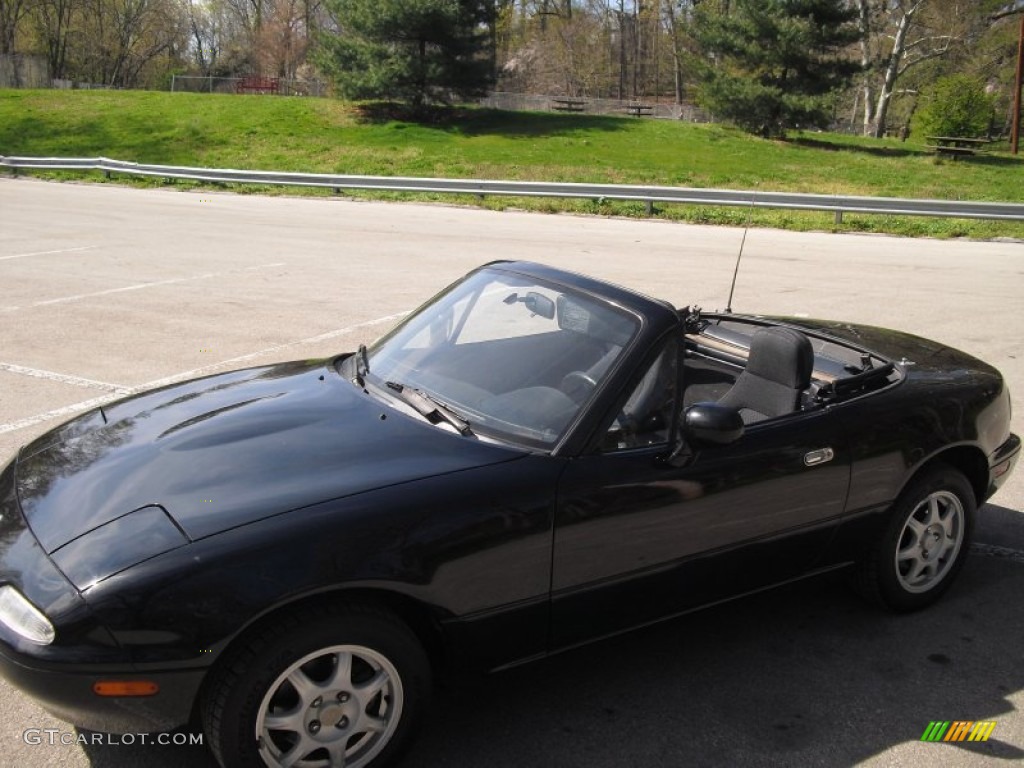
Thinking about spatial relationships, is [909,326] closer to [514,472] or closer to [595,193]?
[514,472]

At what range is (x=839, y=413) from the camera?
3.54m

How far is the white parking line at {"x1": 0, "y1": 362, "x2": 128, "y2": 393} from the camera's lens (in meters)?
6.67

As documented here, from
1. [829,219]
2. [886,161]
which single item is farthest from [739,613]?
[886,161]

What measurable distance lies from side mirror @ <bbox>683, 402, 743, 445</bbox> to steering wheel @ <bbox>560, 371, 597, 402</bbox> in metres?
0.33

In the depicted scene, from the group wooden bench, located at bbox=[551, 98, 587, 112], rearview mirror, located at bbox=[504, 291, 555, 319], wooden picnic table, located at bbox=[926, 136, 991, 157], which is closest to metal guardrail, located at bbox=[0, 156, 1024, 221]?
rearview mirror, located at bbox=[504, 291, 555, 319]

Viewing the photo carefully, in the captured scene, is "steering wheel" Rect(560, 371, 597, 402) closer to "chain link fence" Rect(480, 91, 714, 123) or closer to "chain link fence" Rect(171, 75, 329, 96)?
"chain link fence" Rect(480, 91, 714, 123)

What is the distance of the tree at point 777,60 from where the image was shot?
3102 cm

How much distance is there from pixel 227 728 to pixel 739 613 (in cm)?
217

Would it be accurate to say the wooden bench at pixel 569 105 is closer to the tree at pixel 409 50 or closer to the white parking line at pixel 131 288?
the tree at pixel 409 50

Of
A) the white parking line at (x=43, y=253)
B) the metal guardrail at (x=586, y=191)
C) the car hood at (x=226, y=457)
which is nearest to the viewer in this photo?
the car hood at (x=226, y=457)

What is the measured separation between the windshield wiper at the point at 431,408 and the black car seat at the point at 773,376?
3.65 ft

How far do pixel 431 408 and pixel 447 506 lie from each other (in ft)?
1.90

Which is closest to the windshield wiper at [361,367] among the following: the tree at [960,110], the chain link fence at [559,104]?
the tree at [960,110]

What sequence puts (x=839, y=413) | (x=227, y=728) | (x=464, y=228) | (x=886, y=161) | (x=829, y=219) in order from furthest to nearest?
(x=886, y=161) → (x=829, y=219) → (x=464, y=228) → (x=839, y=413) → (x=227, y=728)
